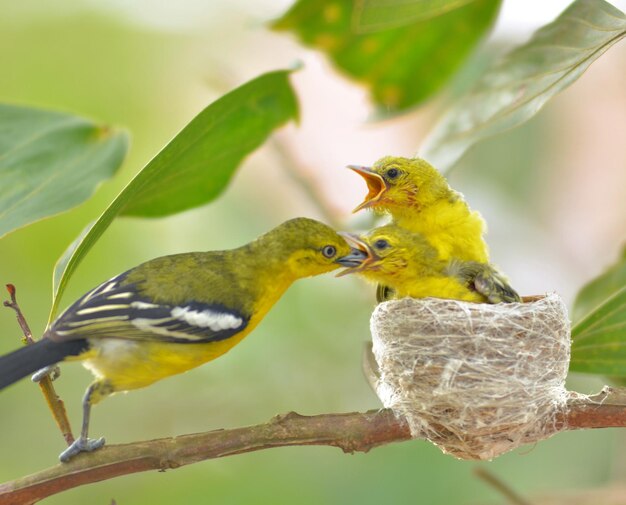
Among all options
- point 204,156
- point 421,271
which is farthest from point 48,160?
point 421,271

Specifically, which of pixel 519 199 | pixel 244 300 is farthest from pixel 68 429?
pixel 519 199

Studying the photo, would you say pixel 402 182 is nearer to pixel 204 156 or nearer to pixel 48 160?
pixel 204 156

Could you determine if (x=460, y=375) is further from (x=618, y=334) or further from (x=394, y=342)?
(x=618, y=334)

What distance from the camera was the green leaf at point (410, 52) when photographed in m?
2.89

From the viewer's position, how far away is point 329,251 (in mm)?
2346

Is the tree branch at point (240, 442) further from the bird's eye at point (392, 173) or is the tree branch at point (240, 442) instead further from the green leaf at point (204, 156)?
the bird's eye at point (392, 173)

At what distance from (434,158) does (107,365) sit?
42.3 inches

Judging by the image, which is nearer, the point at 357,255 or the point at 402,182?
the point at 357,255

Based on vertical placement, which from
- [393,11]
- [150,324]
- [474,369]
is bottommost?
[474,369]

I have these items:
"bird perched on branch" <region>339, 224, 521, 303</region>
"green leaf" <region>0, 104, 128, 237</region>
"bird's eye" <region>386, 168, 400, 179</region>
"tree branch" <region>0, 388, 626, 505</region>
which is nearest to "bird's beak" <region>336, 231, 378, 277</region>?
"bird perched on branch" <region>339, 224, 521, 303</region>

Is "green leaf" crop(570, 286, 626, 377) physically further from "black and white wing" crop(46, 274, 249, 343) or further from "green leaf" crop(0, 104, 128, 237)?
"green leaf" crop(0, 104, 128, 237)

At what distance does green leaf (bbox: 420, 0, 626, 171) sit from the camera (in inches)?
76.2

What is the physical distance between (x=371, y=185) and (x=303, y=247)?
425mm

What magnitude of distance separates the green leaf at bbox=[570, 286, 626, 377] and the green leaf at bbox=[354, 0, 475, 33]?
87 cm
